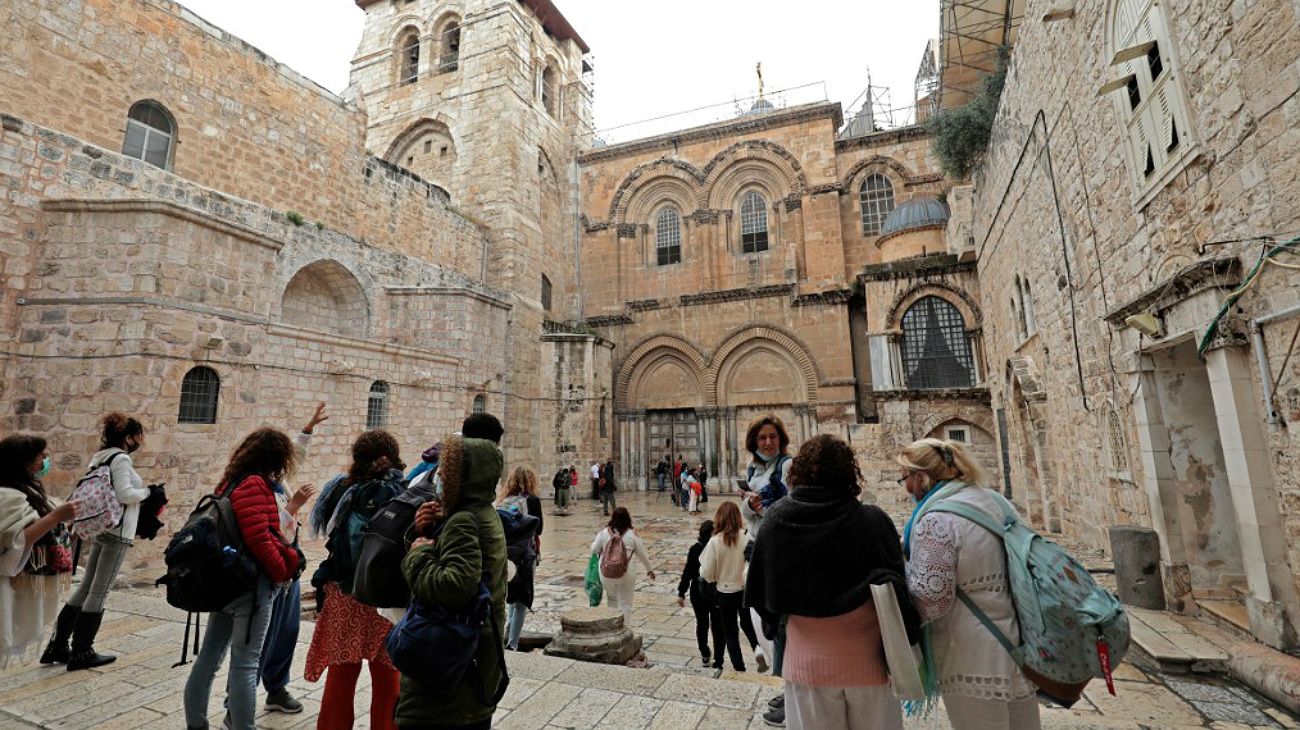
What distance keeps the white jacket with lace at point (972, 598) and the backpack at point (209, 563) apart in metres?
2.95

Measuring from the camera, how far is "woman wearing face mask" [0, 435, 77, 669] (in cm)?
287

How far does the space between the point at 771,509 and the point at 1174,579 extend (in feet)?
16.6

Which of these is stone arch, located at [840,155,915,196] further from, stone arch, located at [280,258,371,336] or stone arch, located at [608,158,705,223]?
stone arch, located at [280,258,371,336]

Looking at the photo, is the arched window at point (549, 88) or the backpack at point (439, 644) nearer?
the backpack at point (439, 644)

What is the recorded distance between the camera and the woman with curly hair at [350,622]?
2494 mm

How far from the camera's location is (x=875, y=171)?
1794 cm

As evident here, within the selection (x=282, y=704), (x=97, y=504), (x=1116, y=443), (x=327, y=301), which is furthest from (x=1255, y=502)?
(x=327, y=301)

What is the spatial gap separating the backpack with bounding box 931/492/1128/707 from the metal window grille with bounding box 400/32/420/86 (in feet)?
77.2

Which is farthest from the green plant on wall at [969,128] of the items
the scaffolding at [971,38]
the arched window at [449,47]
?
the arched window at [449,47]

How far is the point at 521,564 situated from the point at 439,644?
239 centimetres

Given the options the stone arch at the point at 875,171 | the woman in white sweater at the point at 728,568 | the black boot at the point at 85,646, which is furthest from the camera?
the stone arch at the point at 875,171

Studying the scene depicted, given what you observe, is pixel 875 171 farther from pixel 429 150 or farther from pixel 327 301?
pixel 327 301

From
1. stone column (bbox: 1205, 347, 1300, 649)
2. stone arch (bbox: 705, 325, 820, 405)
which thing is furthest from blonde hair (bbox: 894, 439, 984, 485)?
stone arch (bbox: 705, 325, 820, 405)

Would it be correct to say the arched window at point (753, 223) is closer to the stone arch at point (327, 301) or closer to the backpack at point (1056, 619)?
the stone arch at point (327, 301)
